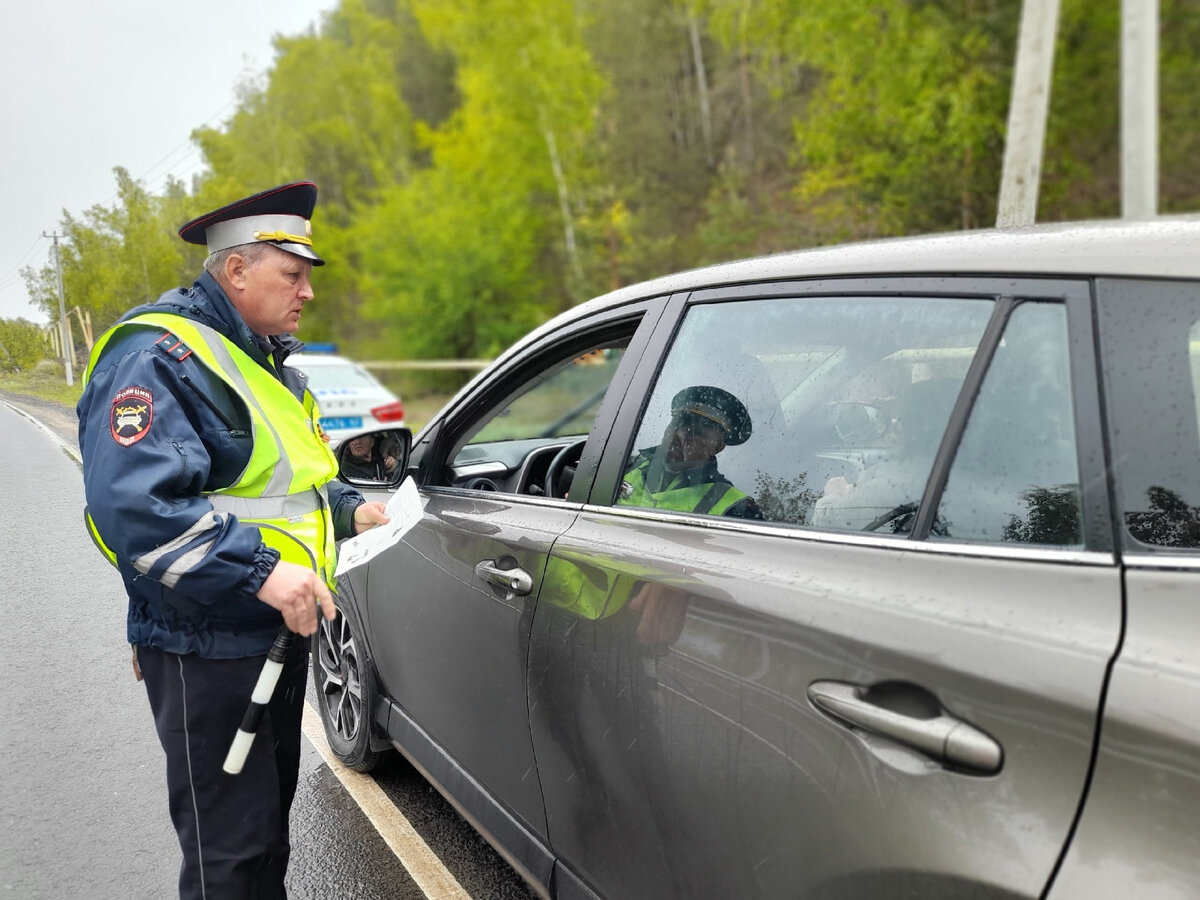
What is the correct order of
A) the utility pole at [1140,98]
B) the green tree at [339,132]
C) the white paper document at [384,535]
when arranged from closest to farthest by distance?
the white paper document at [384,535]
the green tree at [339,132]
the utility pole at [1140,98]

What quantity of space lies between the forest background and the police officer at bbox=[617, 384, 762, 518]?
208 centimetres

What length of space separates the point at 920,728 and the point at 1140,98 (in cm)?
1122

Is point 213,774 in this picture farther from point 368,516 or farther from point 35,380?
point 35,380

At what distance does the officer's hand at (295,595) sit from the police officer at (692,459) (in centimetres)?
68

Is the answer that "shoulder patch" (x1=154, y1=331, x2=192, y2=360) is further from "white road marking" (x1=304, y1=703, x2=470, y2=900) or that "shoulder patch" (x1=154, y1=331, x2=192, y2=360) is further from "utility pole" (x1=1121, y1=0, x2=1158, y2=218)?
"utility pole" (x1=1121, y1=0, x2=1158, y2=218)

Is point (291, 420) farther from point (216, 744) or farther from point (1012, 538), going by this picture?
point (1012, 538)

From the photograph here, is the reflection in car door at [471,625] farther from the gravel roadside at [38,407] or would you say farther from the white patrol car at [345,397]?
the white patrol car at [345,397]

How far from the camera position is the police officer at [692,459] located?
5.86 ft

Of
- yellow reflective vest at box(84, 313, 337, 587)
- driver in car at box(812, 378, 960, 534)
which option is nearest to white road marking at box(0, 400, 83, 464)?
yellow reflective vest at box(84, 313, 337, 587)

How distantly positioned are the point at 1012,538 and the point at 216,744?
1714mm

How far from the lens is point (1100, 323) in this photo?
1193mm

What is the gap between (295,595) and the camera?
1755 mm

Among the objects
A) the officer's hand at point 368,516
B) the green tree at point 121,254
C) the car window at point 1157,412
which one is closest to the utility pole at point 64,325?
the green tree at point 121,254

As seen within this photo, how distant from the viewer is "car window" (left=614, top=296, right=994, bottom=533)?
1.41 metres
